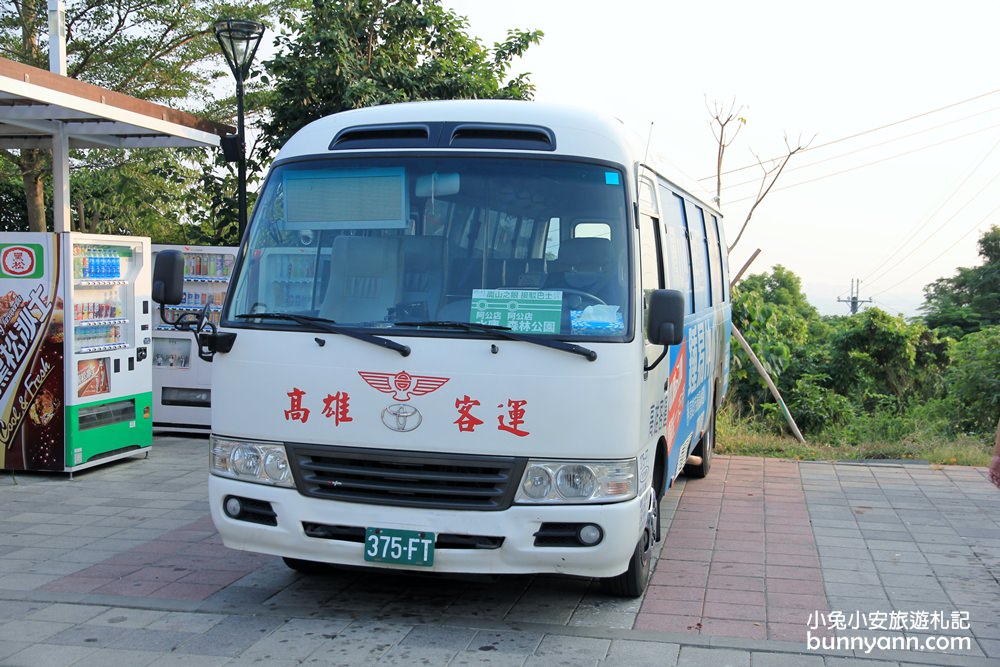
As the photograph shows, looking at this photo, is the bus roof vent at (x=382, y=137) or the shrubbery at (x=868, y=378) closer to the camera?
the bus roof vent at (x=382, y=137)

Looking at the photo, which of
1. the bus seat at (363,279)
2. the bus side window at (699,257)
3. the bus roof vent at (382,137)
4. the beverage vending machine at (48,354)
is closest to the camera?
the bus seat at (363,279)

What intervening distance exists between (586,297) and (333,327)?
4.26 feet

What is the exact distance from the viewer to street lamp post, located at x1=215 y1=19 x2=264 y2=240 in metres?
11.2

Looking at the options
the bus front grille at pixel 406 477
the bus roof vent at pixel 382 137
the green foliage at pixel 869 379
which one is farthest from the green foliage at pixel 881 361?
the bus front grille at pixel 406 477

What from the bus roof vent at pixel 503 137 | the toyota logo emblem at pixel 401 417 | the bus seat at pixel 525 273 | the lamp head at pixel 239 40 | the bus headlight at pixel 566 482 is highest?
the lamp head at pixel 239 40

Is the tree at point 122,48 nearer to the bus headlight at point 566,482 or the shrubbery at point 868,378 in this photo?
the shrubbery at point 868,378

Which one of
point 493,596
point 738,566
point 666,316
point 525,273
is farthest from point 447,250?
point 738,566

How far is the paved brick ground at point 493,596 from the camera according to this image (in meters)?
4.93

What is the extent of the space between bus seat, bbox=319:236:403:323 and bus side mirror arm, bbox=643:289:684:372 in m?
1.32

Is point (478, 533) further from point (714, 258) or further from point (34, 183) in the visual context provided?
point (34, 183)

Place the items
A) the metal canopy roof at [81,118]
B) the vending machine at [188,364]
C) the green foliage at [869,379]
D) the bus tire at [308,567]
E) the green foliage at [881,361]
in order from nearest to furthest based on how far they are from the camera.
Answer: the bus tire at [308,567] < the metal canopy roof at [81,118] < the vending machine at [188,364] < the green foliage at [869,379] < the green foliage at [881,361]

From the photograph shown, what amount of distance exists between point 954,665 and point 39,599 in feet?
16.2

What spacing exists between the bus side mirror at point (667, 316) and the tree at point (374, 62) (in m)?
9.11

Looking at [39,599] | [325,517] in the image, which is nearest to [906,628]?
[325,517]
